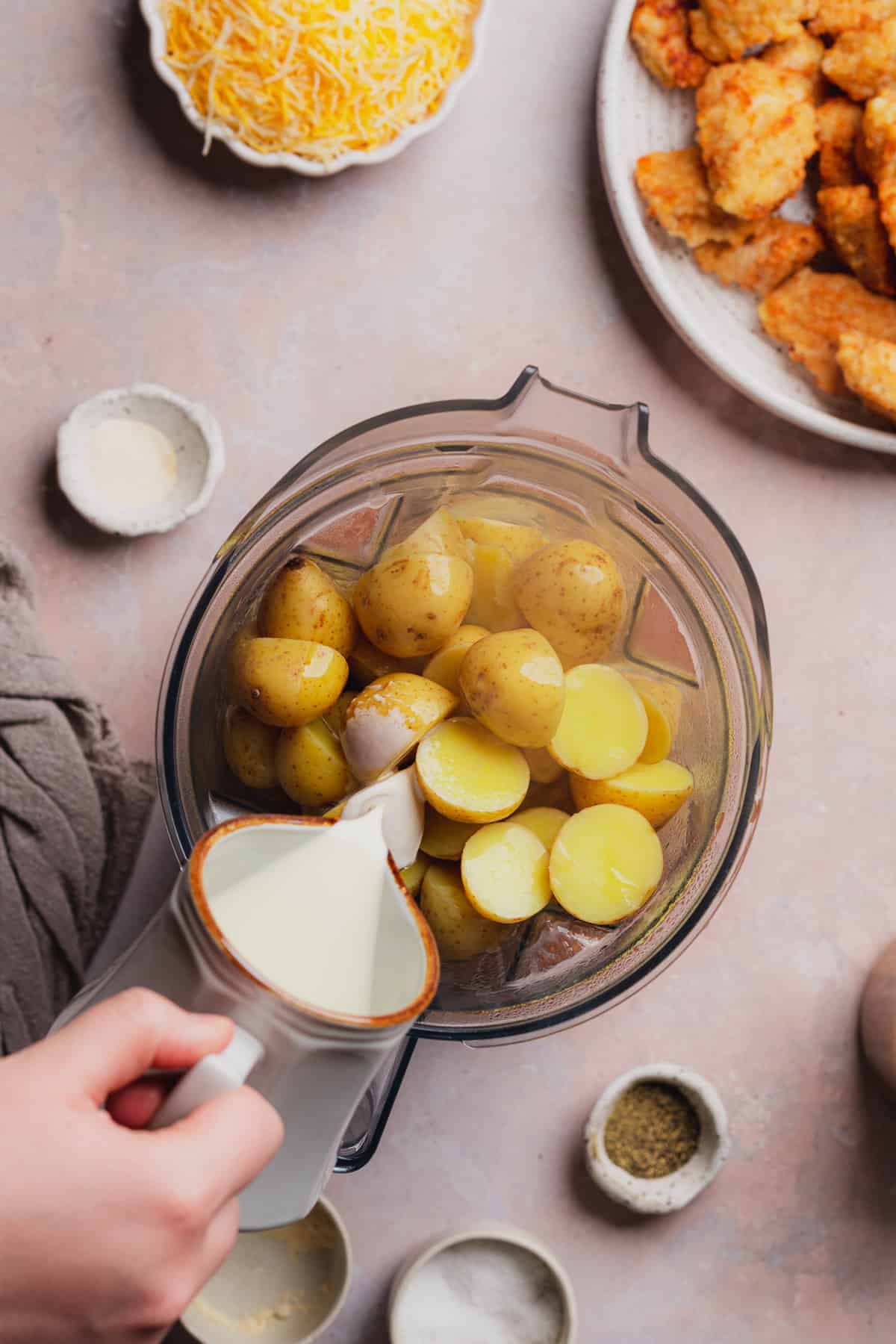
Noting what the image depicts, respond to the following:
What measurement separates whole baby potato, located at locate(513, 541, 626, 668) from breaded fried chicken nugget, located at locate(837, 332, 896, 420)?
41cm

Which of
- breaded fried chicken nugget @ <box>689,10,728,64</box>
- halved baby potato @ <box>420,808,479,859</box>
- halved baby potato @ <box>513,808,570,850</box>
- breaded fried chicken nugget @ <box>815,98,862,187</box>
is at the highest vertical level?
breaded fried chicken nugget @ <box>689,10,728,64</box>

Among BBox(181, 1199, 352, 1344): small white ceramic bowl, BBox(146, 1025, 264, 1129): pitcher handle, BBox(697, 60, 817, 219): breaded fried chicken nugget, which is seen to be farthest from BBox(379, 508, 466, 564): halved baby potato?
BBox(181, 1199, 352, 1344): small white ceramic bowl

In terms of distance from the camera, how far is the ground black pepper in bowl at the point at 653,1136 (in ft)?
3.81

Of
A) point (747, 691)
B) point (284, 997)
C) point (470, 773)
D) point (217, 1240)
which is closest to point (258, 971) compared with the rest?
point (284, 997)

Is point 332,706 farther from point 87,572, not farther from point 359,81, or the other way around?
point 359,81

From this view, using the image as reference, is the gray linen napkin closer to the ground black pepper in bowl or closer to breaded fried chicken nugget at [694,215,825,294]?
the ground black pepper in bowl

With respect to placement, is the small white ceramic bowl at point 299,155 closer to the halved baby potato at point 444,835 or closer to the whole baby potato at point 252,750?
the whole baby potato at point 252,750

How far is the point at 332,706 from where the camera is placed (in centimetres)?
88

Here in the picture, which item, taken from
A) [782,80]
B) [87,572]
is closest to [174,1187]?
[87,572]

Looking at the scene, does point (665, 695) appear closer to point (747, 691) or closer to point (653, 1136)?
point (747, 691)

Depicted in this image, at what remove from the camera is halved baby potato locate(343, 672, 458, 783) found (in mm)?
809

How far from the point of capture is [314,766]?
86 centimetres

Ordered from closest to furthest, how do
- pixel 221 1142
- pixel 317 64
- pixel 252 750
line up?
pixel 221 1142
pixel 252 750
pixel 317 64

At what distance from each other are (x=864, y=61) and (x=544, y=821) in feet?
2.79
